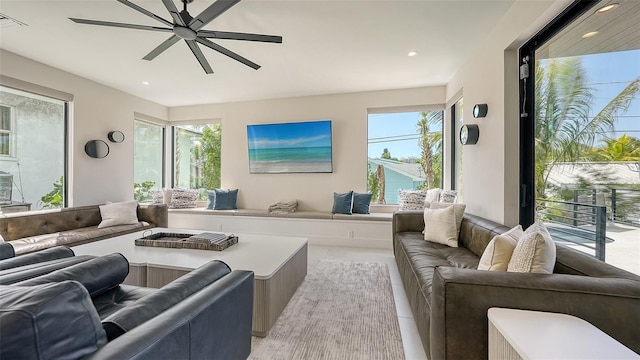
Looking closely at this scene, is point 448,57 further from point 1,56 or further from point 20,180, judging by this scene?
point 20,180

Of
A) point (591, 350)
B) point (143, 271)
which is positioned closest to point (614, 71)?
point (591, 350)

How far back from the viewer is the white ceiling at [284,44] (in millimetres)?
2260

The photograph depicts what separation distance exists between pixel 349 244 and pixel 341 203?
686mm

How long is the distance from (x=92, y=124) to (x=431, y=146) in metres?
5.51

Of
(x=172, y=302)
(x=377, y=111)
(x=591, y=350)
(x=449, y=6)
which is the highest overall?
(x=449, y=6)

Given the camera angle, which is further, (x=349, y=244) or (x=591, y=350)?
(x=349, y=244)

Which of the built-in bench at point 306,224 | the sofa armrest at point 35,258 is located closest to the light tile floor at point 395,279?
the built-in bench at point 306,224

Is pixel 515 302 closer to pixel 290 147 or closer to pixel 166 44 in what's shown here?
pixel 166 44

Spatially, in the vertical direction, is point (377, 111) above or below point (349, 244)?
above

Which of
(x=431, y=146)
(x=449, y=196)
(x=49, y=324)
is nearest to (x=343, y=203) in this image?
(x=449, y=196)

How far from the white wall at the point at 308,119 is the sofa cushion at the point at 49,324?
4.04 m

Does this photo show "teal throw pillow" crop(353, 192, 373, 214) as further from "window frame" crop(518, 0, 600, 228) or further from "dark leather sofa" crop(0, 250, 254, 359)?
"dark leather sofa" crop(0, 250, 254, 359)

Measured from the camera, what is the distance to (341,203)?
4281 millimetres

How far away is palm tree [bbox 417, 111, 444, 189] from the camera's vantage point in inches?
171
